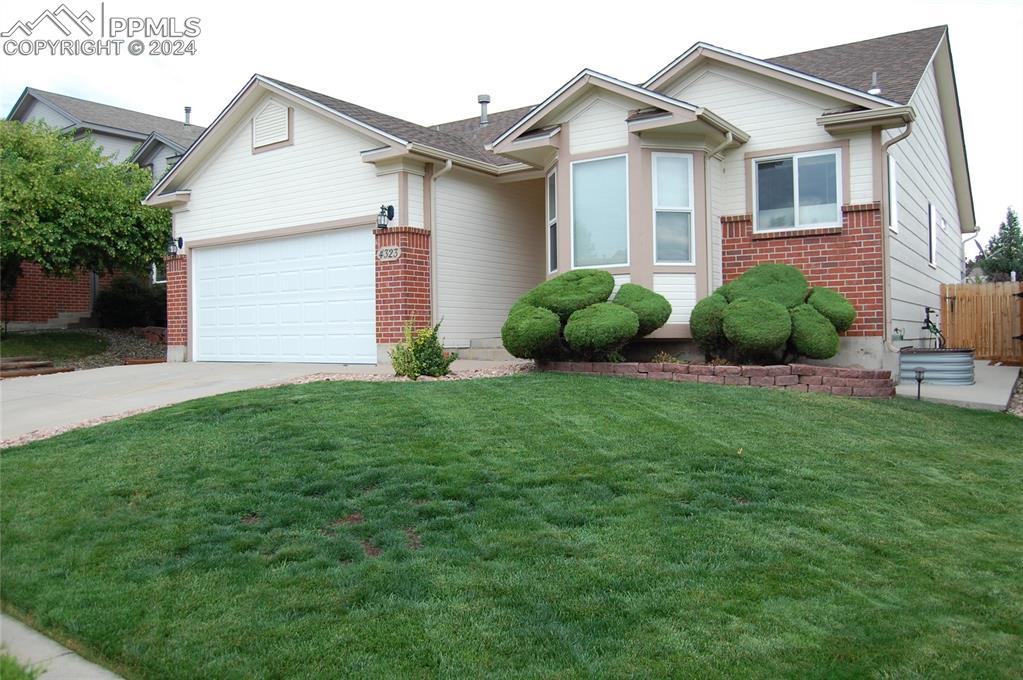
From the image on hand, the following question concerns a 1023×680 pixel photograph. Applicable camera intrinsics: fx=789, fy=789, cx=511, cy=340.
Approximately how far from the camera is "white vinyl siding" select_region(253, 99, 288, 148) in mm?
14602

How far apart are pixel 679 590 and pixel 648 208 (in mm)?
8326

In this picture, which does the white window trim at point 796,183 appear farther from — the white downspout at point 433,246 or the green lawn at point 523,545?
the white downspout at point 433,246

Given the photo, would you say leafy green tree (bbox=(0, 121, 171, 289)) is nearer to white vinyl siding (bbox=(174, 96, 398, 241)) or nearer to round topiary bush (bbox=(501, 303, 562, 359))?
white vinyl siding (bbox=(174, 96, 398, 241))

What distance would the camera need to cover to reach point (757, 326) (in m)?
9.88

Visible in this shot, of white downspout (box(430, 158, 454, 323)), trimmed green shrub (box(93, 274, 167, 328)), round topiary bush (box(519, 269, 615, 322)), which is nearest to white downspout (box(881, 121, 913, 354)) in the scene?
round topiary bush (box(519, 269, 615, 322))

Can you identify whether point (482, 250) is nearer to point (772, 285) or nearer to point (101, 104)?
point (772, 285)

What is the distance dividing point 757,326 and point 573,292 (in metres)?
2.50

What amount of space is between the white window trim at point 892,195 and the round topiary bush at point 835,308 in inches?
75.8

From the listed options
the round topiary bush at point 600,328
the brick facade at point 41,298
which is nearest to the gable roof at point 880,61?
the round topiary bush at point 600,328


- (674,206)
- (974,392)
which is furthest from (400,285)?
(974,392)

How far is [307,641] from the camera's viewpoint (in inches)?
133

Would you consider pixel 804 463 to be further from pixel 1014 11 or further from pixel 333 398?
pixel 1014 11

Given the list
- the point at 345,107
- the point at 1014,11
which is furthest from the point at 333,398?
the point at 1014,11

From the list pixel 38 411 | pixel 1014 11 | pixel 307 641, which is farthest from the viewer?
pixel 38 411
